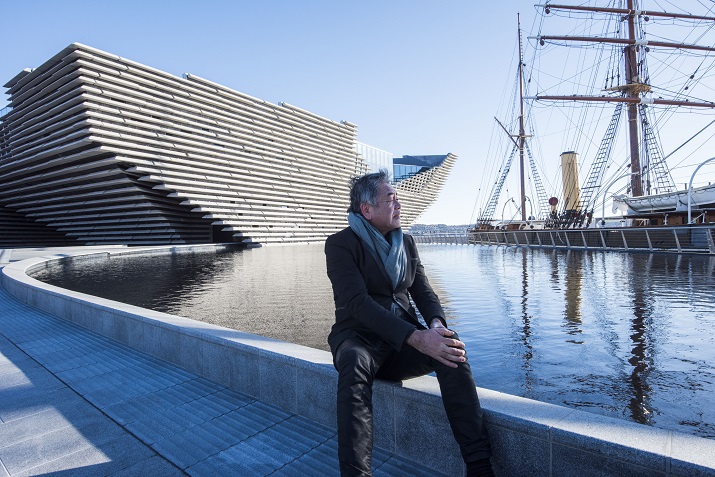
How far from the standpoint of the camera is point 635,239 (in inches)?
711

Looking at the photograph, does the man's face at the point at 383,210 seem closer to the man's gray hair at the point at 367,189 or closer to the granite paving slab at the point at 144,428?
the man's gray hair at the point at 367,189

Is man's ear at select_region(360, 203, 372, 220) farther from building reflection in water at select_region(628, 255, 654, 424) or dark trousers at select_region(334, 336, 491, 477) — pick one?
building reflection in water at select_region(628, 255, 654, 424)

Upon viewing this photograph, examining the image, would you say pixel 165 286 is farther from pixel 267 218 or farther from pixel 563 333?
pixel 267 218

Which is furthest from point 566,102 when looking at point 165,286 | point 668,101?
point 165,286

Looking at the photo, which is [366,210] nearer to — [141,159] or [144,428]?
[144,428]

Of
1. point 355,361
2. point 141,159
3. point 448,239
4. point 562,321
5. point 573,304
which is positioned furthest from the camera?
point 448,239

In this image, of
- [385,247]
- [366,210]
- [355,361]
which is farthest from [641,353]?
[355,361]

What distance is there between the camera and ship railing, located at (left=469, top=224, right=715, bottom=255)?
15141 mm

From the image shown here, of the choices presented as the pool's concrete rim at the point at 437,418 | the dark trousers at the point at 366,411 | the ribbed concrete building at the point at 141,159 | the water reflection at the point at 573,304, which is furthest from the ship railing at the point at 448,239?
the dark trousers at the point at 366,411

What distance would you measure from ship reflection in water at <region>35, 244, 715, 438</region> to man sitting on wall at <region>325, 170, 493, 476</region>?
172 cm

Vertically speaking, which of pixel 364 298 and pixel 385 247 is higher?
pixel 385 247

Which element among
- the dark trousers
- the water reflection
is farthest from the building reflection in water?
the dark trousers

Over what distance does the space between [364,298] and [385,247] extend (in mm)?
377

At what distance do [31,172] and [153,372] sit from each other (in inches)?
1689
